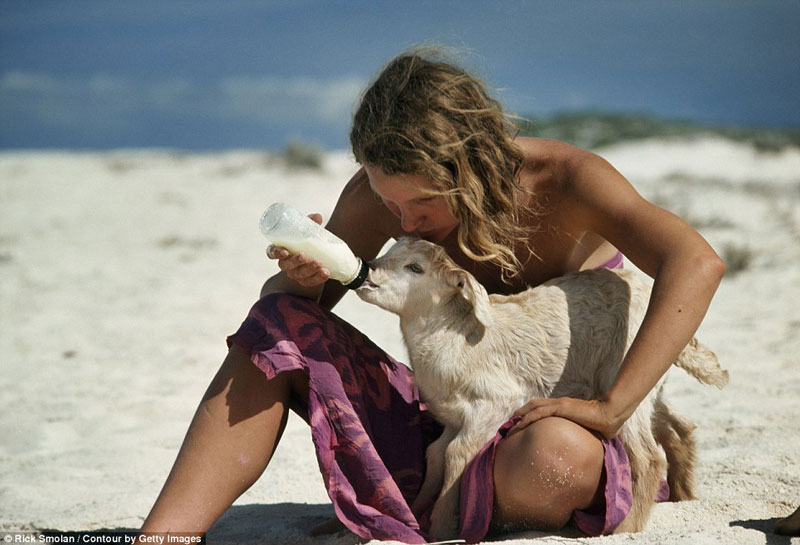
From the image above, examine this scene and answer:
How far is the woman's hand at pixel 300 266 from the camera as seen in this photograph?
291cm

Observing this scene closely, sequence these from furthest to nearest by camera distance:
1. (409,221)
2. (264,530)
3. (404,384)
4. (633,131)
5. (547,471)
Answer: (633,131), (264,530), (404,384), (409,221), (547,471)

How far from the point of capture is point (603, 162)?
310 cm

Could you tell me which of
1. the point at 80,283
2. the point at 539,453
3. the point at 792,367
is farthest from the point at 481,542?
the point at 80,283

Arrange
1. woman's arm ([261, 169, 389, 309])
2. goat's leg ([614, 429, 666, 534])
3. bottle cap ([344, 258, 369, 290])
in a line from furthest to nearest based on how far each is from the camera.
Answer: woman's arm ([261, 169, 389, 309]) < bottle cap ([344, 258, 369, 290]) < goat's leg ([614, 429, 666, 534])

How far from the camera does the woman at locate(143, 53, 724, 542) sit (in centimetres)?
273

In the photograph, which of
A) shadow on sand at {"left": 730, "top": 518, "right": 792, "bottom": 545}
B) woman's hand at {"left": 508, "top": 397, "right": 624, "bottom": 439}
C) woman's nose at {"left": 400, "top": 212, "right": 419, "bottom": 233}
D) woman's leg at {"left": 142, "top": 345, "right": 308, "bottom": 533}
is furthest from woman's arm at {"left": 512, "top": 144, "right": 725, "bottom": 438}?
woman's leg at {"left": 142, "top": 345, "right": 308, "bottom": 533}

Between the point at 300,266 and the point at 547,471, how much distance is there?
1.12 m

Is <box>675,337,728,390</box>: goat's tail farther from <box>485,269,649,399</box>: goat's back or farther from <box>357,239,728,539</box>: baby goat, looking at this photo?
<box>485,269,649,399</box>: goat's back

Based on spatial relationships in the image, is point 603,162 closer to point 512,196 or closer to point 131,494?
point 512,196

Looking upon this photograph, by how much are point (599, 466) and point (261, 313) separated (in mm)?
1317

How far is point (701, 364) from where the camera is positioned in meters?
3.14

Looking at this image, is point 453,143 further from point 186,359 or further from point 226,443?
point 186,359

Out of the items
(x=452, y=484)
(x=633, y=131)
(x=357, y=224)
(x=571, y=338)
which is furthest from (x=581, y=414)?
(x=633, y=131)

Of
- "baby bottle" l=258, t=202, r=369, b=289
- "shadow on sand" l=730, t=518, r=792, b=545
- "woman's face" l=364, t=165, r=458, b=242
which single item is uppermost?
"woman's face" l=364, t=165, r=458, b=242
